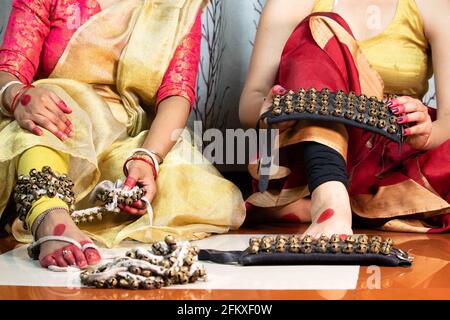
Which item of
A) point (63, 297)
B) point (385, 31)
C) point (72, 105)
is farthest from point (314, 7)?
point (63, 297)

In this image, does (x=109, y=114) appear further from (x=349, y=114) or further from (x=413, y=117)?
(x=413, y=117)

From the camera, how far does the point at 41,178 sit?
186 centimetres

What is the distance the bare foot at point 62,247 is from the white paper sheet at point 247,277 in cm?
3

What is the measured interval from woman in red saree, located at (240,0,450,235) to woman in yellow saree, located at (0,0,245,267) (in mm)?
186

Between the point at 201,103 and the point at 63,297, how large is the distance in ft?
5.23

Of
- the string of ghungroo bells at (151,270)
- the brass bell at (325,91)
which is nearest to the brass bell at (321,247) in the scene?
the string of ghungroo bells at (151,270)

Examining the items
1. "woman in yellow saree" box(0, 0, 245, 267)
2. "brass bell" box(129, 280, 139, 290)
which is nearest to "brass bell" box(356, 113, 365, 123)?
"woman in yellow saree" box(0, 0, 245, 267)

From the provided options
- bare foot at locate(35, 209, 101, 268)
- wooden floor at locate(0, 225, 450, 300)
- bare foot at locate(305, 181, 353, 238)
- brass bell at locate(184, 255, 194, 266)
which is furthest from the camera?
bare foot at locate(305, 181, 353, 238)

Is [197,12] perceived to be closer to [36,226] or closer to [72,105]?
[72,105]

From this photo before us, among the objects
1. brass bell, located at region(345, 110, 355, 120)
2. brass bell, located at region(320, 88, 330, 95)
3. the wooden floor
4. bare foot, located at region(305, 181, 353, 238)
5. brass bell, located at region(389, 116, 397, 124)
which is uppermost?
brass bell, located at region(320, 88, 330, 95)

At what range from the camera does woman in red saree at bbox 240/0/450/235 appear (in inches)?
77.7

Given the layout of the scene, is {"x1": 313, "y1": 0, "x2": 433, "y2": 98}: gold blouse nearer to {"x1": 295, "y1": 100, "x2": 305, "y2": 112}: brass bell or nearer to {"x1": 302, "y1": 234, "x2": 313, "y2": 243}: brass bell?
{"x1": 295, "y1": 100, "x2": 305, "y2": 112}: brass bell

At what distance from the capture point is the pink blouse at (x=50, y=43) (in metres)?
2.20

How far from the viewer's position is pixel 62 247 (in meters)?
1.71
